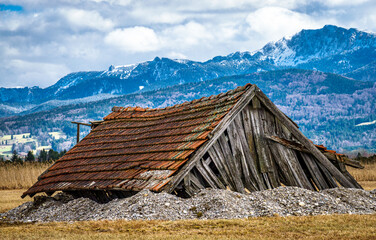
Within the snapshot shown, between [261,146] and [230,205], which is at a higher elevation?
[261,146]

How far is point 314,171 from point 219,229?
19.3 feet

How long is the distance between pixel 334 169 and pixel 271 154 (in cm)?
208

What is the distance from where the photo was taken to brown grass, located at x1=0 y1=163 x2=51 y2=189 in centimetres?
3203

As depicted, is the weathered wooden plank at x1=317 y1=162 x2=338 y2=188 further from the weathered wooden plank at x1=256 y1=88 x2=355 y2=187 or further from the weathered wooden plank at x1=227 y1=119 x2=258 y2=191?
the weathered wooden plank at x1=227 y1=119 x2=258 y2=191

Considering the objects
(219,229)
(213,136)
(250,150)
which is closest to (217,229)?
(219,229)

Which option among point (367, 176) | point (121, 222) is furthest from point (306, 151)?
point (367, 176)

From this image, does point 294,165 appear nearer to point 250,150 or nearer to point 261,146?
point 261,146

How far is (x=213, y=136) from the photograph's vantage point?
15219 millimetres

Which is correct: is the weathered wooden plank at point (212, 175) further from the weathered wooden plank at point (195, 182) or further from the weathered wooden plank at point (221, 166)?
the weathered wooden plank at point (195, 182)

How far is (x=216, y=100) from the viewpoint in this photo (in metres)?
17.6

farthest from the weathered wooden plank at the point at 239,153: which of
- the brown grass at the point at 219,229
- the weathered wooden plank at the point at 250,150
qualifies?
the brown grass at the point at 219,229

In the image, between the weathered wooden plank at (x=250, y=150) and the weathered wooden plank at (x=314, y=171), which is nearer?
the weathered wooden plank at (x=250, y=150)

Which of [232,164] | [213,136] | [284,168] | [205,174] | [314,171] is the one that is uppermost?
[213,136]

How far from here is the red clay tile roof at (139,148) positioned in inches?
600
